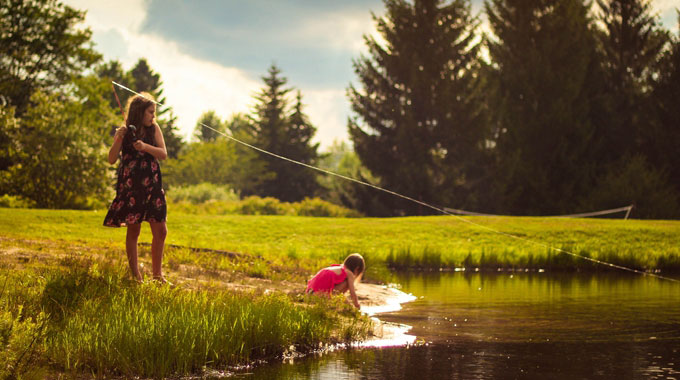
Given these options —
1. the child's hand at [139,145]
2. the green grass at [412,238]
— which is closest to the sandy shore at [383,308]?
the green grass at [412,238]

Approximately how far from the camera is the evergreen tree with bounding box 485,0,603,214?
40.3 m

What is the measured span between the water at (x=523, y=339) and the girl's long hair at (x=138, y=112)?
11.6 feet

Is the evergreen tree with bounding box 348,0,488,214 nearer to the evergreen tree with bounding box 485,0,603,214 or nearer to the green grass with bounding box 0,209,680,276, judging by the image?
the evergreen tree with bounding box 485,0,603,214

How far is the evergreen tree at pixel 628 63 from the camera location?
4202 centimetres

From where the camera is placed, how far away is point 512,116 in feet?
135

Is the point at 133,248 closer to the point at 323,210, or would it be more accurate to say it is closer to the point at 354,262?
the point at 354,262

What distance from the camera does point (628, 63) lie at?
43.2 meters

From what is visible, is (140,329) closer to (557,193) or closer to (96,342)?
(96,342)

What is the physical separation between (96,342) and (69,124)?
82.8 feet

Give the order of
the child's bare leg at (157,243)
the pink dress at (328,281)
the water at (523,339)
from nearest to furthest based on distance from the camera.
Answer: the water at (523,339) < the child's bare leg at (157,243) < the pink dress at (328,281)

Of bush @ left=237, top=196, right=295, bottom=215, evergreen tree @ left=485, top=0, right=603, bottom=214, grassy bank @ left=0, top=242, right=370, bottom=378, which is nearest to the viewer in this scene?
grassy bank @ left=0, top=242, right=370, bottom=378

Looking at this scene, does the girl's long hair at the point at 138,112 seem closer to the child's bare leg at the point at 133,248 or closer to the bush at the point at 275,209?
the child's bare leg at the point at 133,248

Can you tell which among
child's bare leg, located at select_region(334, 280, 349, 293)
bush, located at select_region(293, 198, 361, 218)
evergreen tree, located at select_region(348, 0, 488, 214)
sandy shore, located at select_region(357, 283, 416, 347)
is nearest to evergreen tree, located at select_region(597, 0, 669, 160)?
evergreen tree, located at select_region(348, 0, 488, 214)

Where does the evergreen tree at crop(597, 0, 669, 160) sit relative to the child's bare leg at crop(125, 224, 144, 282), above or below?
above
